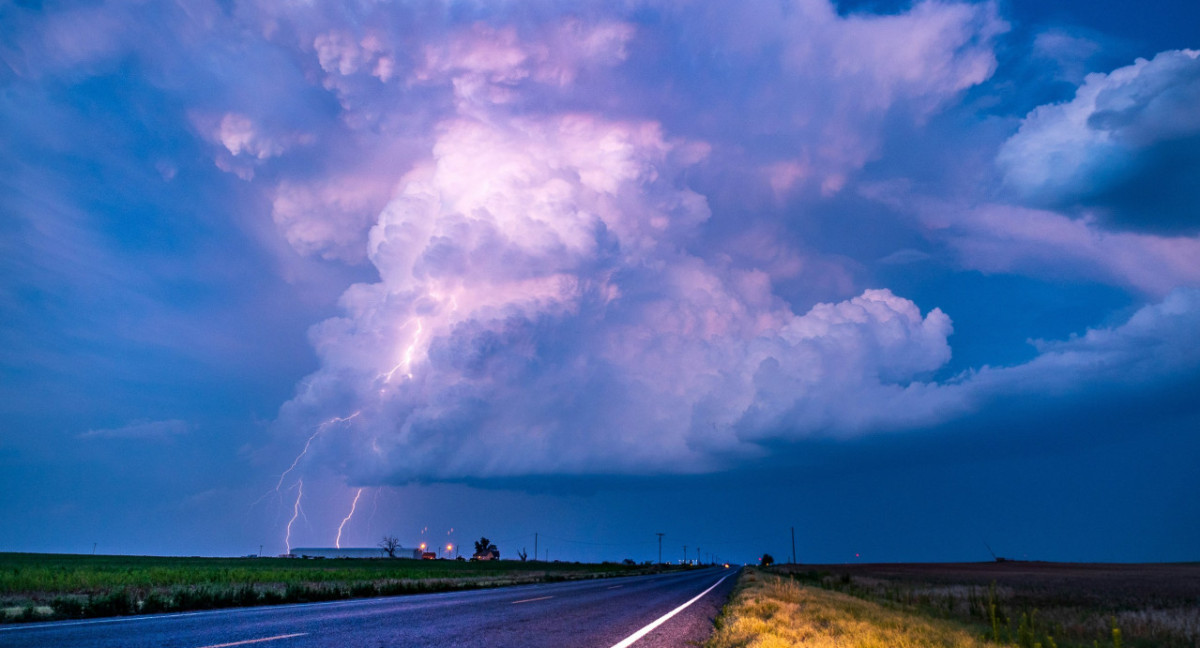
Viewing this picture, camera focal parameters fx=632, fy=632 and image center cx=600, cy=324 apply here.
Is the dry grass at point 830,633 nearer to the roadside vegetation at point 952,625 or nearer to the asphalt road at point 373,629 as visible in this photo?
the roadside vegetation at point 952,625

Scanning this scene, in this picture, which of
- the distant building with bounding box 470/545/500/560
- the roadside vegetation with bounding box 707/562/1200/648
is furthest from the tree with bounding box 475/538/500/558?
the roadside vegetation with bounding box 707/562/1200/648

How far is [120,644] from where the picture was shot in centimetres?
801

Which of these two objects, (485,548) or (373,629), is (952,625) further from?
(485,548)

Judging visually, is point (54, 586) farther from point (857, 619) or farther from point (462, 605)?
point (857, 619)

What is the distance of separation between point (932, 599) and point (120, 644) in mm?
28786

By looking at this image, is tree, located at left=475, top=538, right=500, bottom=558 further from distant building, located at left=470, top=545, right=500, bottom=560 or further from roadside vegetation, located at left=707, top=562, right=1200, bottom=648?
roadside vegetation, located at left=707, top=562, right=1200, bottom=648

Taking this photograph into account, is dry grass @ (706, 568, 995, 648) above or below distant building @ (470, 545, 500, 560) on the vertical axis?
above

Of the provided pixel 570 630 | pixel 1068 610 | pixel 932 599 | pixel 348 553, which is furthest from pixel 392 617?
pixel 348 553

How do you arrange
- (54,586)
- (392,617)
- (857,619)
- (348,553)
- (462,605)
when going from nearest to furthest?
1. (392,617)
2. (857,619)
3. (462,605)
4. (54,586)
5. (348,553)

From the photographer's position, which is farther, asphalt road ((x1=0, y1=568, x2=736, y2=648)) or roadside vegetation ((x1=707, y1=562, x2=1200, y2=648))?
roadside vegetation ((x1=707, y1=562, x2=1200, y2=648))

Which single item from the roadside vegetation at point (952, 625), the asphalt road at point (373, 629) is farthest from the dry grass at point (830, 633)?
the asphalt road at point (373, 629)

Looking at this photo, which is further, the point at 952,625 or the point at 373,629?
the point at 952,625

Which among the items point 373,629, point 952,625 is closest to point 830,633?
point 952,625

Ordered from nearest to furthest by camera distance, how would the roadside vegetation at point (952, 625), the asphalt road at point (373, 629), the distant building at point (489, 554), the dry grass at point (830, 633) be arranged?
the asphalt road at point (373, 629), the dry grass at point (830, 633), the roadside vegetation at point (952, 625), the distant building at point (489, 554)
